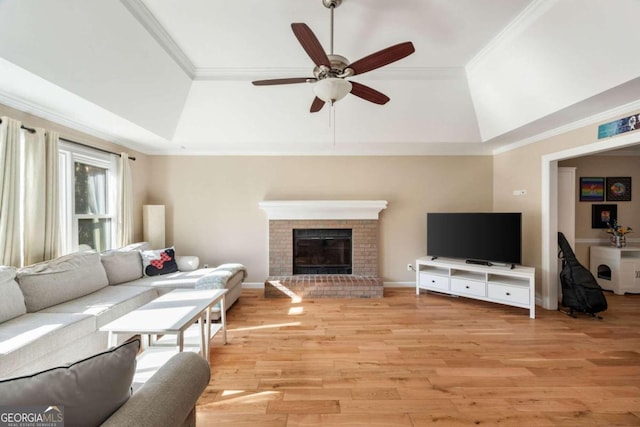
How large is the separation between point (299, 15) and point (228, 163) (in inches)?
114

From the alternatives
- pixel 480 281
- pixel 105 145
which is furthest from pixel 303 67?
pixel 480 281

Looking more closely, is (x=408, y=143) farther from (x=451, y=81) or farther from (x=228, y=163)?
(x=228, y=163)

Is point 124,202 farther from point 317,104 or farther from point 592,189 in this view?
point 592,189

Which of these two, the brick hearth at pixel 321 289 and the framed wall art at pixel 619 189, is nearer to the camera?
the brick hearth at pixel 321 289

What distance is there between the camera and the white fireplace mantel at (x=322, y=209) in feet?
14.6

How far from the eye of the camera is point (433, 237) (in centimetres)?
433

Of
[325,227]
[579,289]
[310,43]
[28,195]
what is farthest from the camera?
[325,227]

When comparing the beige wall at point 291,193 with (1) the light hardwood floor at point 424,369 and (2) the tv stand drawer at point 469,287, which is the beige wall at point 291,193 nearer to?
(2) the tv stand drawer at point 469,287

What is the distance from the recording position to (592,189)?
14.7ft

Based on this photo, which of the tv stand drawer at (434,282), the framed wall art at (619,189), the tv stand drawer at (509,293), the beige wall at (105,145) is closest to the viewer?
the beige wall at (105,145)

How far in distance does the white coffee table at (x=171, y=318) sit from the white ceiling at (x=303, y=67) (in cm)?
200

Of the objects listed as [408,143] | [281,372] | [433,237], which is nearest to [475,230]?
[433,237]

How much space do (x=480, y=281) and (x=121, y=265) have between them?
479 cm

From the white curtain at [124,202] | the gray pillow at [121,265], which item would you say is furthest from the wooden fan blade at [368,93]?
the white curtain at [124,202]
